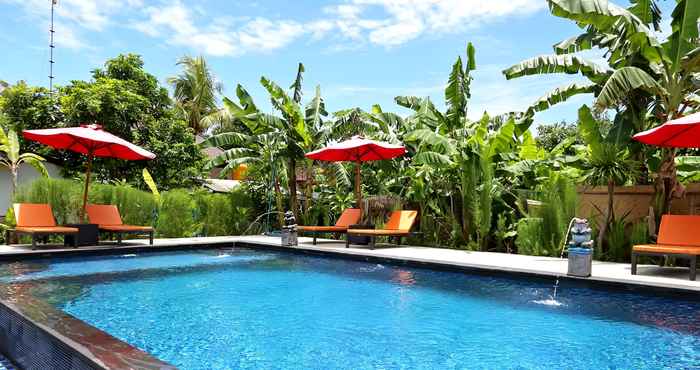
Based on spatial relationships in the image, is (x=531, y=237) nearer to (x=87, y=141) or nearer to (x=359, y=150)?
(x=359, y=150)

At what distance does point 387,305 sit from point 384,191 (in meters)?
8.24

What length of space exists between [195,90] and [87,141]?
31204 millimetres

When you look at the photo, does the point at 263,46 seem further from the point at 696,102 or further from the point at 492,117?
the point at 696,102

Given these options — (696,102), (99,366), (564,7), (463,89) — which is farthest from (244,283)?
(696,102)

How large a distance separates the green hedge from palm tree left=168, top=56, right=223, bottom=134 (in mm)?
25957

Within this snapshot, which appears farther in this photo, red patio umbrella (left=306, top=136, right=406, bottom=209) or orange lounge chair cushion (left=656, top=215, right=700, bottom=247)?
red patio umbrella (left=306, top=136, right=406, bottom=209)

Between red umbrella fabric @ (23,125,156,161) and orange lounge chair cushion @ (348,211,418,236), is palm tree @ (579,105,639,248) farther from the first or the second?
red umbrella fabric @ (23,125,156,161)

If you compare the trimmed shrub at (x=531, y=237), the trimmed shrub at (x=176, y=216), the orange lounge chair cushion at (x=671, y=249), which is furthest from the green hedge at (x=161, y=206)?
the orange lounge chair cushion at (x=671, y=249)

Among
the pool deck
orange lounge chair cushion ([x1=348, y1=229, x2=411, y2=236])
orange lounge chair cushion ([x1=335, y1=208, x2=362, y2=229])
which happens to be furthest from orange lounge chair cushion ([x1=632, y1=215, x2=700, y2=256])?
orange lounge chair cushion ([x1=335, y1=208, x2=362, y2=229])

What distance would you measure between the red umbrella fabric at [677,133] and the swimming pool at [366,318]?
2.68 m

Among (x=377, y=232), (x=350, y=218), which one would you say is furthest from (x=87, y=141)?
(x=377, y=232)

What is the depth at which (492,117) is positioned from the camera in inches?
562

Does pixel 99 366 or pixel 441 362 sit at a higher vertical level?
pixel 99 366

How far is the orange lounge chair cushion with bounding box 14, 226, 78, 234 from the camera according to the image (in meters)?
9.67
